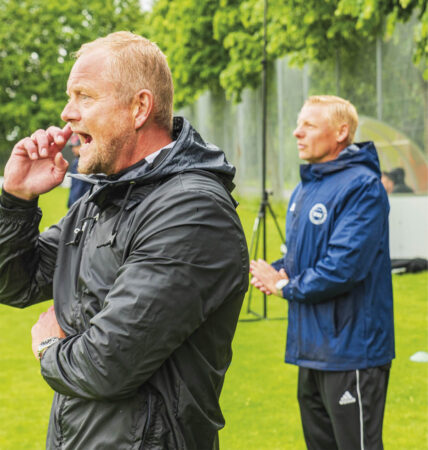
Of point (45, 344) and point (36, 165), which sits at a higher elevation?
point (36, 165)

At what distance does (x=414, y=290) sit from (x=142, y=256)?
29.0 ft

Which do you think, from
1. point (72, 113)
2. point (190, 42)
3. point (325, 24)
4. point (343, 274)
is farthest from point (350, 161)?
point (190, 42)

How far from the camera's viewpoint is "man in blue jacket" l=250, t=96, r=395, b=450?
3.63 m

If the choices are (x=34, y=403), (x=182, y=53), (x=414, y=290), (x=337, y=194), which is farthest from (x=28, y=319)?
(x=182, y=53)

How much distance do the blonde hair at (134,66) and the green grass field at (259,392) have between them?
3.55 metres

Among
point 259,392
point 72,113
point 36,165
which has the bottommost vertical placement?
point 259,392

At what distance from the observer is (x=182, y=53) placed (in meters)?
23.8

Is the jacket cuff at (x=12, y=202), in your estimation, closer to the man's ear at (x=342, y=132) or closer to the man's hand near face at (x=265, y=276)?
the man's hand near face at (x=265, y=276)

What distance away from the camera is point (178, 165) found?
2109mm

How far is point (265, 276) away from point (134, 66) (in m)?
A: 2.11

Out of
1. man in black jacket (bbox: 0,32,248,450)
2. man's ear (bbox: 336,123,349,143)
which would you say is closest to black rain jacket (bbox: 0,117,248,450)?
man in black jacket (bbox: 0,32,248,450)

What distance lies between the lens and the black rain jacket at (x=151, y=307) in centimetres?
192

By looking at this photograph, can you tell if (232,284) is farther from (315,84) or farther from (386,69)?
(315,84)

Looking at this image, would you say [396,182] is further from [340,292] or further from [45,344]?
[45,344]
